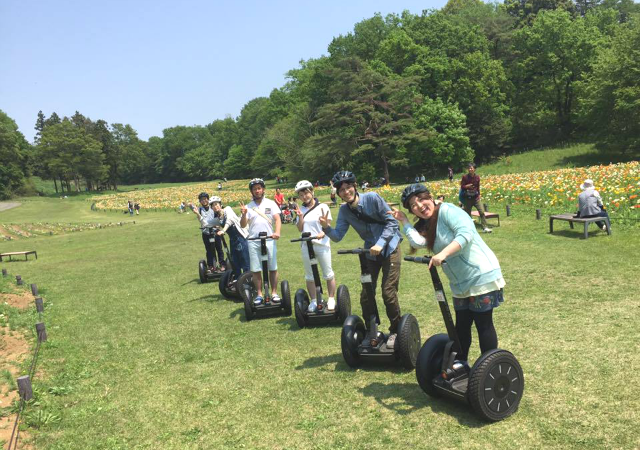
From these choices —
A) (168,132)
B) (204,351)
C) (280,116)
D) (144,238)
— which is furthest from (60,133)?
(204,351)

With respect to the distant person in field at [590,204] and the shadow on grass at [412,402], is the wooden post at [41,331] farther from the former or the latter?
the distant person in field at [590,204]

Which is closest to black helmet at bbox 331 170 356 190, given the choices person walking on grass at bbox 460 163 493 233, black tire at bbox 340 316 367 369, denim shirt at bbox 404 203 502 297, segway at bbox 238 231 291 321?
denim shirt at bbox 404 203 502 297

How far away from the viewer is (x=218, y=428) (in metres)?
5.02

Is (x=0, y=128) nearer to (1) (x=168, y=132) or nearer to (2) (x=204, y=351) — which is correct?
(1) (x=168, y=132)

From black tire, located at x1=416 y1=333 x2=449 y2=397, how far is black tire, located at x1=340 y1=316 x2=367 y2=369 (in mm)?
1273

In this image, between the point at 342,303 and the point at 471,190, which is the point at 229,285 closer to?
the point at 342,303

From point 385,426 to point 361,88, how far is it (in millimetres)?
50327

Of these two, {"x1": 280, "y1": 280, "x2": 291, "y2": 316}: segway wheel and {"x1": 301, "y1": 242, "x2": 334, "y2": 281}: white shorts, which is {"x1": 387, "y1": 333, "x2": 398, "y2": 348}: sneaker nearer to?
{"x1": 301, "y1": 242, "x2": 334, "y2": 281}: white shorts

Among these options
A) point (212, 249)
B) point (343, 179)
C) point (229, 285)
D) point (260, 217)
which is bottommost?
point (229, 285)

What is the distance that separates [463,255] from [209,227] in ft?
30.4

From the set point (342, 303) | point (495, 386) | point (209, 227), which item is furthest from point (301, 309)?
point (209, 227)

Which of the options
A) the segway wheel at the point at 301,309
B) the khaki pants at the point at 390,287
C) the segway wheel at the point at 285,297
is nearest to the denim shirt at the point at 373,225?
the khaki pants at the point at 390,287

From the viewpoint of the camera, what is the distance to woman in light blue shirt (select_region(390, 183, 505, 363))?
14.5ft

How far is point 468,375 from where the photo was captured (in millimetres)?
4824
